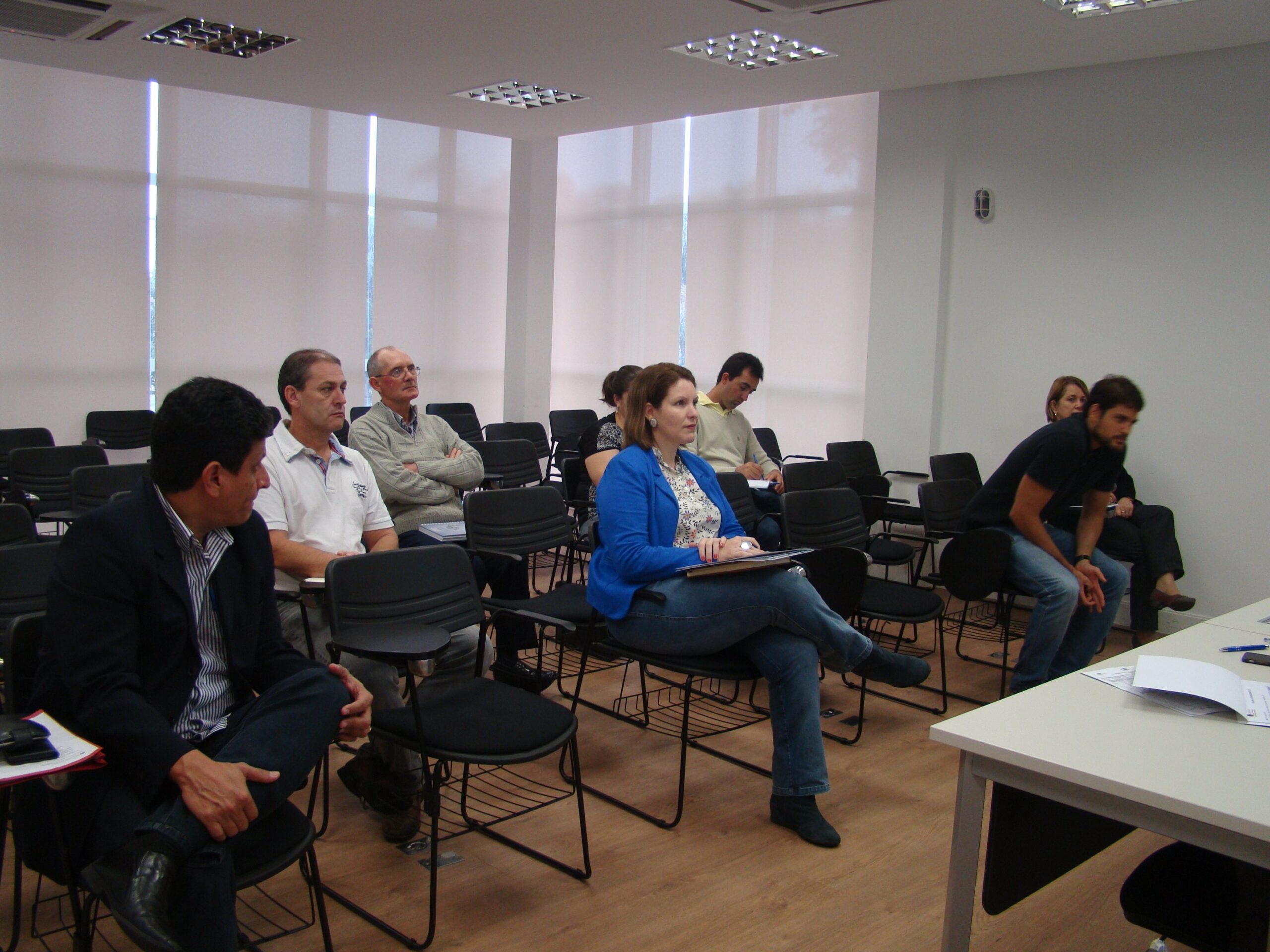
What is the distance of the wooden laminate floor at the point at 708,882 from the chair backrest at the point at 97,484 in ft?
5.84

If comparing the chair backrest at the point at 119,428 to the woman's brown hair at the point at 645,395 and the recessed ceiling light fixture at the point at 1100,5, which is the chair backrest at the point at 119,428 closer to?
the woman's brown hair at the point at 645,395

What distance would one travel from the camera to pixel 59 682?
1.94 meters

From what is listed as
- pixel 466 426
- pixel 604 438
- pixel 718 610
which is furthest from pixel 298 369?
pixel 466 426

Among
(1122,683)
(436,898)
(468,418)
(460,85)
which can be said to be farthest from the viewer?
(468,418)

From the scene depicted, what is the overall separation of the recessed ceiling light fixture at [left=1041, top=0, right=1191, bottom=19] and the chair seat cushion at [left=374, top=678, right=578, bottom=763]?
3873 millimetres

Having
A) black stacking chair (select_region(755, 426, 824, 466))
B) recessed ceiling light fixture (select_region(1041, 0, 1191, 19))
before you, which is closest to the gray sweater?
black stacking chair (select_region(755, 426, 824, 466))

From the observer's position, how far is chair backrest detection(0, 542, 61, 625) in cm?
268

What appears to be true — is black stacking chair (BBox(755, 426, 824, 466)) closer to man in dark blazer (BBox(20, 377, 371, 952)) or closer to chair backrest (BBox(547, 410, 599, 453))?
chair backrest (BBox(547, 410, 599, 453))

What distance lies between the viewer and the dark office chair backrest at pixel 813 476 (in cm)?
500

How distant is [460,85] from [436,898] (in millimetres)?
→ 5306

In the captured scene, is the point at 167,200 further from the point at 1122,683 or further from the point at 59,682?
the point at 1122,683

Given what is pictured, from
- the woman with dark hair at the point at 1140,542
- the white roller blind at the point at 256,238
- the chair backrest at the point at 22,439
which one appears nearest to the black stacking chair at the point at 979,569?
the woman with dark hair at the point at 1140,542

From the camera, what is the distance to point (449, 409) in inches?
310

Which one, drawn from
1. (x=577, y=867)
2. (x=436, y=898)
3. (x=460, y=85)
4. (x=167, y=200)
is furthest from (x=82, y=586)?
(x=167, y=200)
